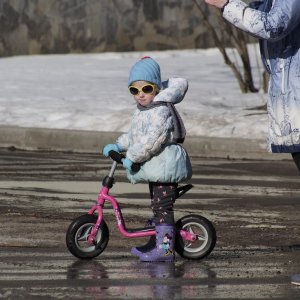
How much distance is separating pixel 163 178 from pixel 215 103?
1048 centimetres

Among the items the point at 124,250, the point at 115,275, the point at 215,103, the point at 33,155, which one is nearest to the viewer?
the point at 115,275

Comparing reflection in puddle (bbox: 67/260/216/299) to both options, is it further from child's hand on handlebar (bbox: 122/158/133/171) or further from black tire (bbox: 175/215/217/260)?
child's hand on handlebar (bbox: 122/158/133/171)

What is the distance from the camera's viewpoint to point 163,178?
7.76m

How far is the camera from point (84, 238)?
7906mm

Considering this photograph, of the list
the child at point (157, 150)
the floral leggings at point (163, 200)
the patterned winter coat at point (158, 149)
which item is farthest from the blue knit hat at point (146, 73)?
the floral leggings at point (163, 200)

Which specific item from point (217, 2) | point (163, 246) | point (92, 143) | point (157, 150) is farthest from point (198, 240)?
point (92, 143)

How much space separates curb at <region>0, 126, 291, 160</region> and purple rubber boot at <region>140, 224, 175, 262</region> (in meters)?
6.92

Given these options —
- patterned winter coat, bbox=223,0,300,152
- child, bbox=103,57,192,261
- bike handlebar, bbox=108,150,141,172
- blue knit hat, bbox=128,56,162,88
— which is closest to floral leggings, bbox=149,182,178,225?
child, bbox=103,57,192,261

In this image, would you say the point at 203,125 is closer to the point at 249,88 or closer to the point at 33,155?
the point at 33,155

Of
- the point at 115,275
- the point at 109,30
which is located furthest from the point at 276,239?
the point at 109,30

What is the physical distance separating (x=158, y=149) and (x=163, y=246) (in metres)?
0.57

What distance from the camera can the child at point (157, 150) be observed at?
25.4ft

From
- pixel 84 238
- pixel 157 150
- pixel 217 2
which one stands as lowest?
pixel 84 238

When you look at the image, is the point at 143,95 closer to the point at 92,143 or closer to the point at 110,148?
the point at 110,148
